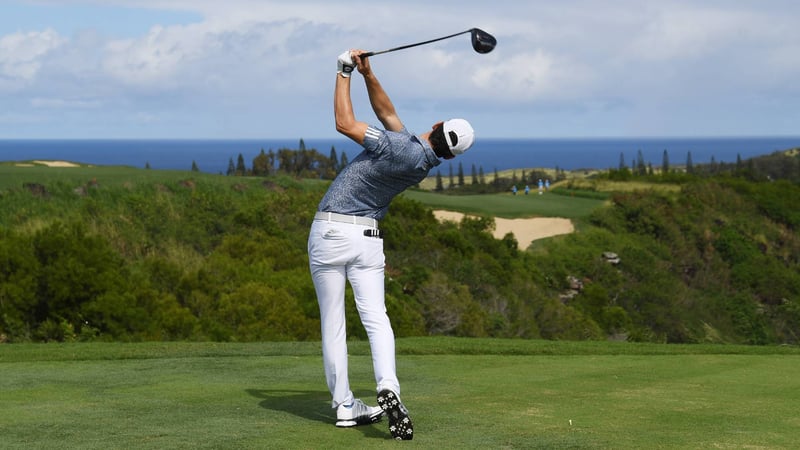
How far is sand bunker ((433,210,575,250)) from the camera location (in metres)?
41.3

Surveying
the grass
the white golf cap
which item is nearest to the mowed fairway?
the white golf cap

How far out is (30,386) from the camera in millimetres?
8781

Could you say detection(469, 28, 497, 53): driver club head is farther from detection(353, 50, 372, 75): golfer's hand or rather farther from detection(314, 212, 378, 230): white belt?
detection(314, 212, 378, 230): white belt

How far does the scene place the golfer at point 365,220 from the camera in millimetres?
6664

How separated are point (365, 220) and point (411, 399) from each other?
73.6 inches

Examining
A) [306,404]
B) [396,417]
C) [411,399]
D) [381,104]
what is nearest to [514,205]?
[411,399]

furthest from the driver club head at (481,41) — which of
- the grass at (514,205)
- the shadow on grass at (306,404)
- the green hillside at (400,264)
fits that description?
the grass at (514,205)

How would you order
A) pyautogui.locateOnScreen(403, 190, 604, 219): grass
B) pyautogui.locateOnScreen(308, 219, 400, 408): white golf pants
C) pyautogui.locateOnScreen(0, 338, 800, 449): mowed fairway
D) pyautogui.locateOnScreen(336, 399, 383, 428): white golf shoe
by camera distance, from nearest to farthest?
pyautogui.locateOnScreen(0, 338, 800, 449): mowed fairway
pyautogui.locateOnScreen(308, 219, 400, 408): white golf pants
pyautogui.locateOnScreen(336, 399, 383, 428): white golf shoe
pyautogui.locateOnScreen(403, 190, 604, 219): grass

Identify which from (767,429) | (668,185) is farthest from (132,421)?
(668,185)

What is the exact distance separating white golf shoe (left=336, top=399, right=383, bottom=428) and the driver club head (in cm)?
257

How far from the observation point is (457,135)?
269 inches

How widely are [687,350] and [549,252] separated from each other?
25.7 meters

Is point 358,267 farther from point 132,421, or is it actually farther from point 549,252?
point 549,252

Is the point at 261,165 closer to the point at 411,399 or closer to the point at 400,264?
the point at 400,264
